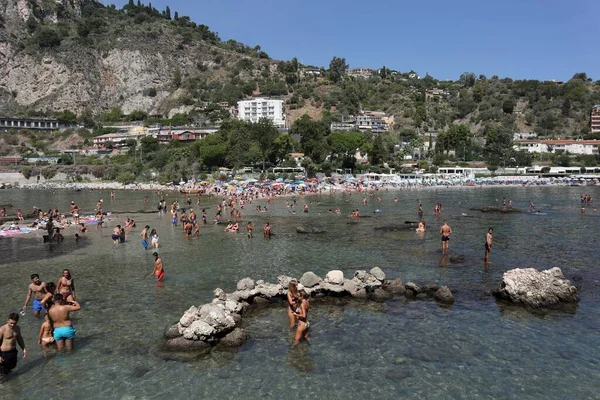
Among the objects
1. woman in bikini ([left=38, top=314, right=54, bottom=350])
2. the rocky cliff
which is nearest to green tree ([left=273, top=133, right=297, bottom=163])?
the rocky cliff

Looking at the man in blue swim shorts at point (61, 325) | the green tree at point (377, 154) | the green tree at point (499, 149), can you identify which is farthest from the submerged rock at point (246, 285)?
the green tree at point (499, 149)

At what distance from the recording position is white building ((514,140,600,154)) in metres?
117

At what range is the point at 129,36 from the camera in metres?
177

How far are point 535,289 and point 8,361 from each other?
16.3 m

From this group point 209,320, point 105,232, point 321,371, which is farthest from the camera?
point 105,232

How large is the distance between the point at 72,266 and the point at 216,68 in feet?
574

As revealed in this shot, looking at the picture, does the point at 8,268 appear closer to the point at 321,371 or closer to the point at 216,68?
the point at 321,371

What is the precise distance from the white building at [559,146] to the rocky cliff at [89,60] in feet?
382

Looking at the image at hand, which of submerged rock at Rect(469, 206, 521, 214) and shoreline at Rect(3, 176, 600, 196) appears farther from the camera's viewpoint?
shoreline at Rect(3, 176, 600, 196)

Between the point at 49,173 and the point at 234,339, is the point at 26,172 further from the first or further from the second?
the point at 234,339

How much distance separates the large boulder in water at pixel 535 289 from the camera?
15711 millimetres

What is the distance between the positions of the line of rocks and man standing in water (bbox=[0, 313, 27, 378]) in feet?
11.9

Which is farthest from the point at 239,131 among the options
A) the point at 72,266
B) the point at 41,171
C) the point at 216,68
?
the point at 216,68

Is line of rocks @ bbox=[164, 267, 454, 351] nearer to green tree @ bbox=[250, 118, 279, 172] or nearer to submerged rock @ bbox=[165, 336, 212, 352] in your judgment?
submerged rock @ bbox=[165, 336, 212, 352]
